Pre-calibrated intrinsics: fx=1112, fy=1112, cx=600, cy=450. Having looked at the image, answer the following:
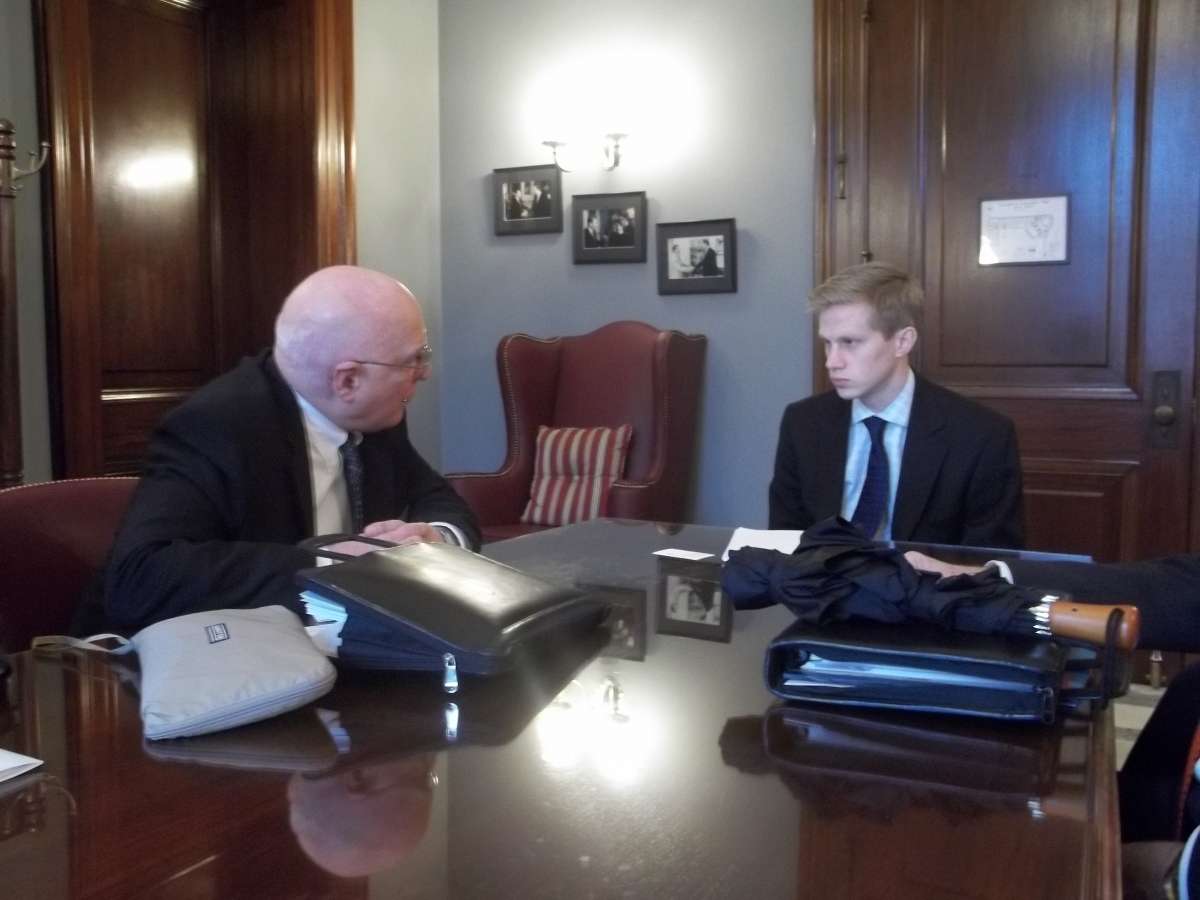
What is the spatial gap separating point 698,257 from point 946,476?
2.23 m

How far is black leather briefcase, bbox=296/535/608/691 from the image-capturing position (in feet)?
3.85

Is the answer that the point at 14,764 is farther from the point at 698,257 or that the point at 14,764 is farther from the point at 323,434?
the point at 698,257

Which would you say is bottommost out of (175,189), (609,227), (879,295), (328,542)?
(328,542)

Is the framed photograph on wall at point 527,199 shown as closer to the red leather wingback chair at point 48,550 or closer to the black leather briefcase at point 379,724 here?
the red leather wingback chair at point 48,550

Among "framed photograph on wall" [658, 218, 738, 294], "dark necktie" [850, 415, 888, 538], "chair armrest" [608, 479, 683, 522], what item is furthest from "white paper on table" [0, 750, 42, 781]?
"framed photograph on wall" [658, 218, 738, 294]

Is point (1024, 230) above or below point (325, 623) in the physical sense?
above

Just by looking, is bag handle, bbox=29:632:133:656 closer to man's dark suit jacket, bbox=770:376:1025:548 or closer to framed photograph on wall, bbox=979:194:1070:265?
man's dark suit jacket, bbox=770:376:1025:548

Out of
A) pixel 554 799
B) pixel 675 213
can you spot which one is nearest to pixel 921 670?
pixel 554 799

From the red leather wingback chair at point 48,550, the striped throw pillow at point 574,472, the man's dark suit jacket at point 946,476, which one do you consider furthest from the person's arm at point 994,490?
the striped throw pillow at point 574,472

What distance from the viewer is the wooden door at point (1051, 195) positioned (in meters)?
3.78

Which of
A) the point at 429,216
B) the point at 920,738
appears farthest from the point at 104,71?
the point at 920,738

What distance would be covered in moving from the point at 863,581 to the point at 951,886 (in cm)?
47

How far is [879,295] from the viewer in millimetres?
2707

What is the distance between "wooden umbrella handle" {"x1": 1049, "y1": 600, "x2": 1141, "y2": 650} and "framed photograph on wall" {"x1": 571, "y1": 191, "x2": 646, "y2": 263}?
3712 millimetres
